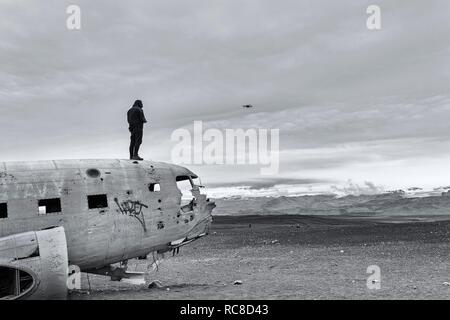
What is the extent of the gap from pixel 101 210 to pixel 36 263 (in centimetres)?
325

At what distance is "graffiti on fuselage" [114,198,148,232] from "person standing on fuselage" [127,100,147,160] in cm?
270

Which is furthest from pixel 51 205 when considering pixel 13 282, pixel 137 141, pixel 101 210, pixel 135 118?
pixel 135 118

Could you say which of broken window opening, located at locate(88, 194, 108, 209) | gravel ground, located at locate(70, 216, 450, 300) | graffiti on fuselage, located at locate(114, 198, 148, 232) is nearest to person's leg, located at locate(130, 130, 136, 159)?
graffiti on fuselage, located at locate(114, 198, 148, 232)

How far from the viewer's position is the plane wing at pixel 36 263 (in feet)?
52.6

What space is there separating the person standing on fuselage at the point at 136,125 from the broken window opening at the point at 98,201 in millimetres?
3063

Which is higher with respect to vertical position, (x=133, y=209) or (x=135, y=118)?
(x=135, y=118)

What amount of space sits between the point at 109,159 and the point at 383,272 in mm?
17518

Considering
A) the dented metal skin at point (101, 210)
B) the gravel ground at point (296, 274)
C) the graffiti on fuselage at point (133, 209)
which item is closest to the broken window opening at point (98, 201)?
the dented metal skin at point (101, 210)

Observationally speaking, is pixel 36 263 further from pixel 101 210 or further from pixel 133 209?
pixel 133 209

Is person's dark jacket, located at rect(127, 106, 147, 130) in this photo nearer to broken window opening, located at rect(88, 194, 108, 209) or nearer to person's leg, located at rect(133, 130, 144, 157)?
person's leg, located at rect(133, 130, 144, 157)

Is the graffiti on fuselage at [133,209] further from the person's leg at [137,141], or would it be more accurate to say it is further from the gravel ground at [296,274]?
the gravel ground at [296,274]

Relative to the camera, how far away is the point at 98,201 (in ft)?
61.4

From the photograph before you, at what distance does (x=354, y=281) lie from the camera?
24125 millimetres
